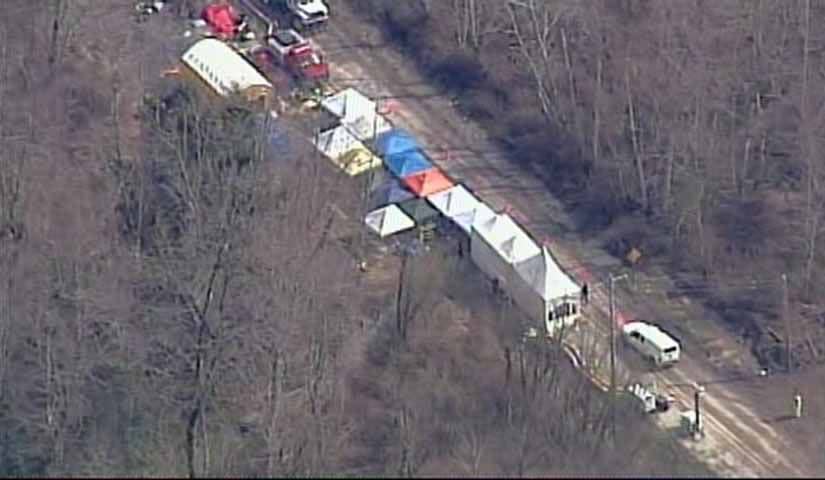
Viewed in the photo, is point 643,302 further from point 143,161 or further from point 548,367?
point 143,161

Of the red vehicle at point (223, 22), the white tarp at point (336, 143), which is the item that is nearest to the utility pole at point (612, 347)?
the white tarp at point (336, 143)

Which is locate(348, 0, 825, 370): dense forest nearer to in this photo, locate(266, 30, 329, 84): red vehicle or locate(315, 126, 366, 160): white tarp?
locate(266, 30, 329, 84): red vehicle

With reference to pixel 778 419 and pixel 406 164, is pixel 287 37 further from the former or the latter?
pixel 778 419

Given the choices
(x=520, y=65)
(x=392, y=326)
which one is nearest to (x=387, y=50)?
(x=520, y=65)

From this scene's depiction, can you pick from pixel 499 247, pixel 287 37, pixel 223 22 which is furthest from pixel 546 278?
pixel 223 22

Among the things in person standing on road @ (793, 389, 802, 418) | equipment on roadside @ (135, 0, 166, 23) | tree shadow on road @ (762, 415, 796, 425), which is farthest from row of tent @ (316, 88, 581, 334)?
equipment on roadside @ (135, 0, 166, 23)
